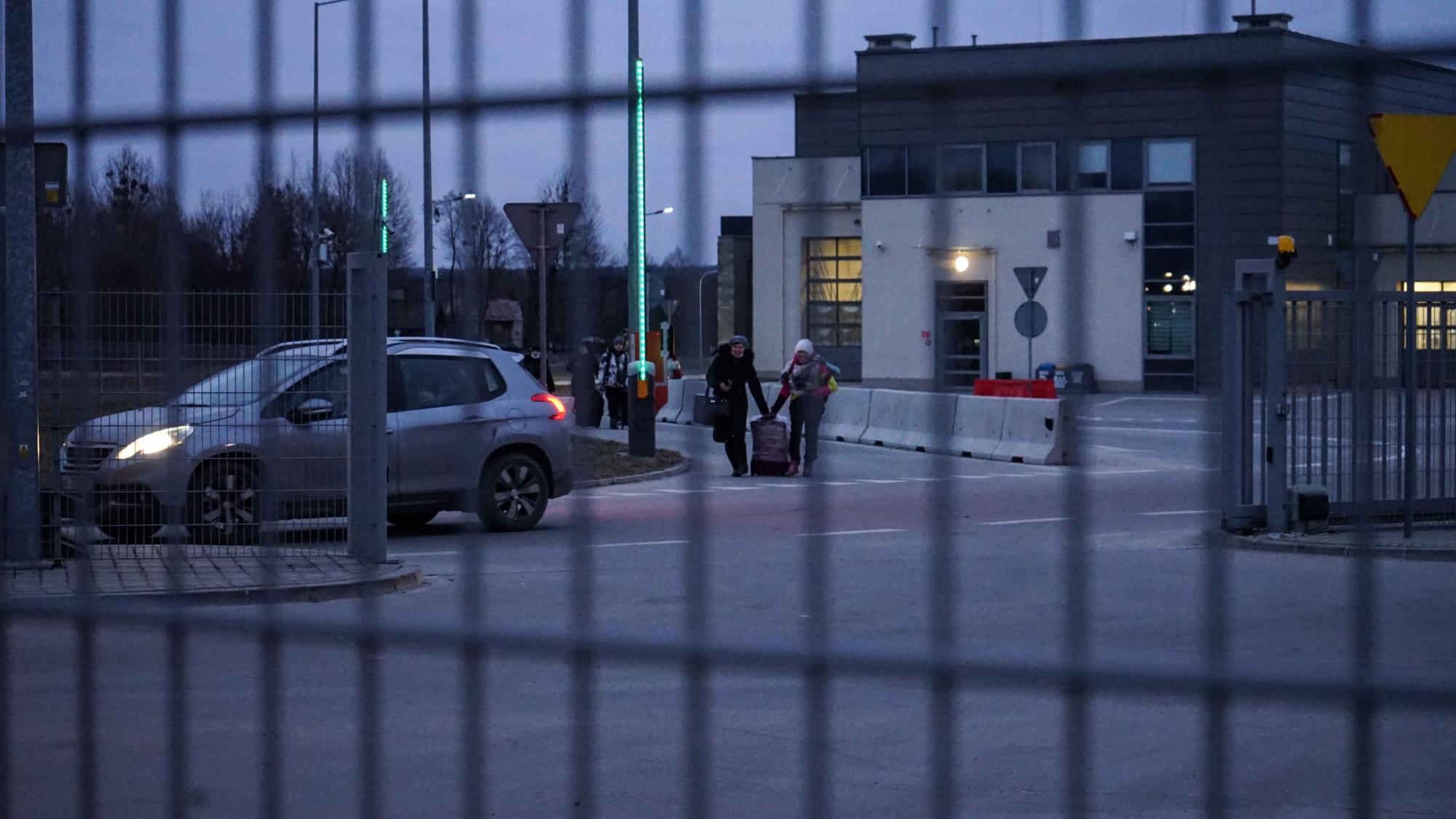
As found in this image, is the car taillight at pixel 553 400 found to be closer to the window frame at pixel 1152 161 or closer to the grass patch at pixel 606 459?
the grass patch at pixel 606 459

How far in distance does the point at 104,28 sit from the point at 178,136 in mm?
383

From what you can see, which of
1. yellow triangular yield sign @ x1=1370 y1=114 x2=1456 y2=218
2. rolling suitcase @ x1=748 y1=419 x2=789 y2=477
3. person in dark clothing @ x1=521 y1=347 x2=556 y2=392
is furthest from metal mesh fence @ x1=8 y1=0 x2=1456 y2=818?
rolling suitcase @ x1=748 y1=419 x2=789 y2=477

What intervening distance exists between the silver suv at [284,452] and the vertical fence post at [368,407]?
0.23ft

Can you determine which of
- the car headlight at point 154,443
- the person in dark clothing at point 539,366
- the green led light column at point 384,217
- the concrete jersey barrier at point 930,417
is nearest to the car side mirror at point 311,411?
the car headlight at point 154,443

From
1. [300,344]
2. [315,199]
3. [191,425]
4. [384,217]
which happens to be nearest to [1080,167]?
[384,217]

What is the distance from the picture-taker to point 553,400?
2438 mm

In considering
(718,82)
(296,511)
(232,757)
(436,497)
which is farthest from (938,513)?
(232,757)

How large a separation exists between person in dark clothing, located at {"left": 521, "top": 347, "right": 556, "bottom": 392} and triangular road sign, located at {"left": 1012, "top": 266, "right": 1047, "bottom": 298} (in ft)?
2.72

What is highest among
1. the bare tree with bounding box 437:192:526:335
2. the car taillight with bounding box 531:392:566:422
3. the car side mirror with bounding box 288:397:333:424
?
the bare tree with bounding box 437:192:526:335

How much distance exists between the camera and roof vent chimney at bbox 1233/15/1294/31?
1825 millimetres

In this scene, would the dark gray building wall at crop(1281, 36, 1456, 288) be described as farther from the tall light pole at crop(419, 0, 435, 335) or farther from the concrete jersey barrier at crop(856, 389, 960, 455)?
the tall light pole at crop(419, 0, 435, 335)

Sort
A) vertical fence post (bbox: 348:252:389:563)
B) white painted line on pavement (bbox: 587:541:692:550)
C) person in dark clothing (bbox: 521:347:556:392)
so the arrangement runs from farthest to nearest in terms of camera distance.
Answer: white painted line on pavement (bbox: 587:541:692:550), vertical fence post (bbox: 348:252:389:563), person in dark clothing (bbox: 521:347:556:392)

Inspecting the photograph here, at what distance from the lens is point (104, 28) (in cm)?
314

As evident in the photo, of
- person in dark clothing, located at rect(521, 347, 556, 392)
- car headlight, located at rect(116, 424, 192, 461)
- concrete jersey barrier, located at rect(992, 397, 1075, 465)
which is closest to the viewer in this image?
concrete jersey barrier, located at rect(992, 397, 1075, 465)
